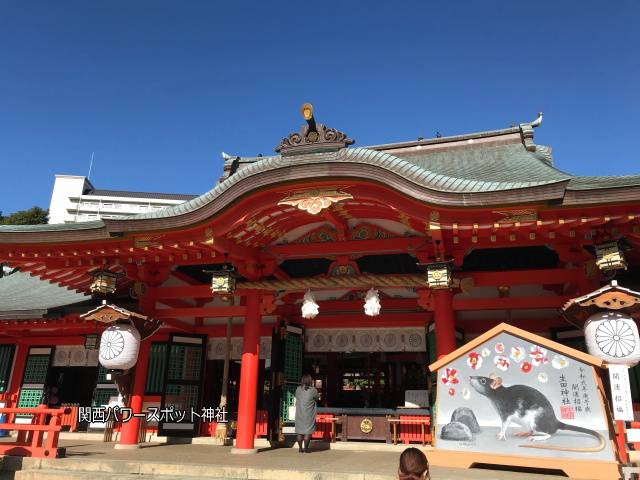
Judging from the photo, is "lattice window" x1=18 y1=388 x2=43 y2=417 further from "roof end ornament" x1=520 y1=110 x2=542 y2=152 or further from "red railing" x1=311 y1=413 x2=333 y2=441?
"roof end ornament" x1=520 y1=110 x2=542 y2=152

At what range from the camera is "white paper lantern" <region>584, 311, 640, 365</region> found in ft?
21.2

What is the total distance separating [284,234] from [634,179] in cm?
614

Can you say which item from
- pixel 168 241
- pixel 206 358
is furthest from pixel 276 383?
pixel 168 241

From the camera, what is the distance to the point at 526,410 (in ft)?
19.6

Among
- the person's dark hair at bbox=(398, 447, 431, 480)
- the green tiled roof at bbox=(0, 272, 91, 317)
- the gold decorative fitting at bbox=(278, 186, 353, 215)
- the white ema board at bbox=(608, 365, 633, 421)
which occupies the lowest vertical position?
the person's dark hair at bbox=(398, 447, 431, 480)

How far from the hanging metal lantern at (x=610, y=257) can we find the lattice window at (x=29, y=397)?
14164 millimetres

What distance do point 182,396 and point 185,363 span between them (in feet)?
2.62

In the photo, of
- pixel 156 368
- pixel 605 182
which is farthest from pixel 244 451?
pixel 605 182

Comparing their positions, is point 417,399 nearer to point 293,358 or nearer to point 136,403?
point 293,358

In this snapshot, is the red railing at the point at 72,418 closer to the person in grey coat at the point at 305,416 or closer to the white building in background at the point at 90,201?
the person in grey coat at the point at 305,416

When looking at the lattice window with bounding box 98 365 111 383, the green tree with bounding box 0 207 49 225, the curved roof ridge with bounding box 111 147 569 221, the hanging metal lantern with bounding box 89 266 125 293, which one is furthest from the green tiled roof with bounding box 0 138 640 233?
the green tree with bounding box 0 207 49 225

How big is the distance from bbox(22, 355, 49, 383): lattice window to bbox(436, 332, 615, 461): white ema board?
12047 mm

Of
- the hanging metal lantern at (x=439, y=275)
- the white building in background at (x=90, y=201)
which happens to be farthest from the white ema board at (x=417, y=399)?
the white building in background at (x=90, y=201)

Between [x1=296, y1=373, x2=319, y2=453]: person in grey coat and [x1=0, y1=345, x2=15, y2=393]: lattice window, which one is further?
[x1=0, y1=345, x2=15, y2=393]: lattice window
